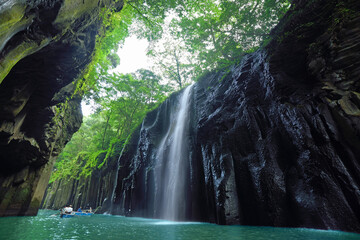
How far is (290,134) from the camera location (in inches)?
229

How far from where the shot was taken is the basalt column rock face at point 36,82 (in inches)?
134

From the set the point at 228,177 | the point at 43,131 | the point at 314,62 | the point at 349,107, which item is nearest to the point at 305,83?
the point at 314,62

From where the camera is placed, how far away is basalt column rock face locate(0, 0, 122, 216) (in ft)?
11.2

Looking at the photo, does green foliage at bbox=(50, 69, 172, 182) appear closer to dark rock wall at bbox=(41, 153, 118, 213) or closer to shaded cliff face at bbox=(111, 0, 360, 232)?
dark rock wall at bbox=(41, 153, 118, 213)

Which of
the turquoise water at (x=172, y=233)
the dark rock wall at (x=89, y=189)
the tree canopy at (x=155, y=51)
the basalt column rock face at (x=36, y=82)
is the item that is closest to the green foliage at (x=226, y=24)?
the tree canopy at (x=155, y=51)

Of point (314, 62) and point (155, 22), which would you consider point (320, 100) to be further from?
point (155, 22)

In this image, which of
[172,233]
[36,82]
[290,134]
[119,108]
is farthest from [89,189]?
[290,134]

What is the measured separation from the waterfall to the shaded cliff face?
41 centimetres

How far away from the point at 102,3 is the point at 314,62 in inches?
296

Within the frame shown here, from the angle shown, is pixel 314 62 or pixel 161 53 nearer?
pixel 314 62

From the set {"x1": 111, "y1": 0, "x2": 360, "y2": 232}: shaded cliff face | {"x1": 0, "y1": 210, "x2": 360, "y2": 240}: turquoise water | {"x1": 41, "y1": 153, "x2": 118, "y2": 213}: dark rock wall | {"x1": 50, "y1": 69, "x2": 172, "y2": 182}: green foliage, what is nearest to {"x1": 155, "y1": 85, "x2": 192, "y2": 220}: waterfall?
{"x1": 111, "y1": 0, "x2": 360, "y2": 232}: shaded cliff face

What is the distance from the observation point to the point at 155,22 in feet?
34.7

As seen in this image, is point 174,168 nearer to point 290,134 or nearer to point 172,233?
point 172,233

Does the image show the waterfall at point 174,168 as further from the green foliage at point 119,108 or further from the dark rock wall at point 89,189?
the dark rock wall at point 89,189
